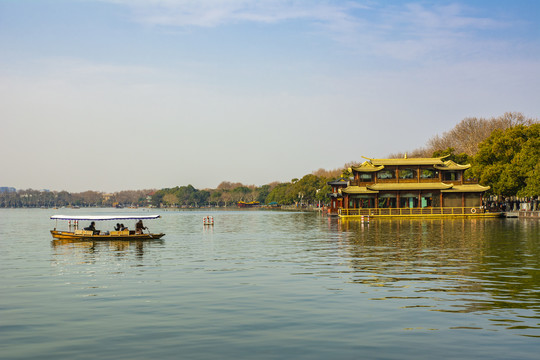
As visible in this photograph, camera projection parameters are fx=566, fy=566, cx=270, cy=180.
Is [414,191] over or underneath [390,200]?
over

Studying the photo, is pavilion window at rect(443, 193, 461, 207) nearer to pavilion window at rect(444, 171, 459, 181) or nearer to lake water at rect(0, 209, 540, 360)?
pavilion window at rect(444, 171, 459, 181)

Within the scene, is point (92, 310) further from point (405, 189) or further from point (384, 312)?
point (405, 189)

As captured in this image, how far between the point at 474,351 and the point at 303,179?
574 feet

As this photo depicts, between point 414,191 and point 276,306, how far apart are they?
78.1 m

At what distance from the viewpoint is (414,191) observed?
9231cm

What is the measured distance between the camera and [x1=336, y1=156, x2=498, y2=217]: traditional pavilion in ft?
297

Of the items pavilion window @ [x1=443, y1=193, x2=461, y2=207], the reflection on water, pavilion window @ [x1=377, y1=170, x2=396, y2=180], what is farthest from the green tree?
the reflection on water

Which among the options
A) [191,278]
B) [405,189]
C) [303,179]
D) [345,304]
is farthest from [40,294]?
[303,179]

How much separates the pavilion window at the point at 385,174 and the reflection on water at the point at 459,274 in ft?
177

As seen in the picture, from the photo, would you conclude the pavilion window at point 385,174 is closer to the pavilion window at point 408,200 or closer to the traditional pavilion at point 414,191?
the traditional pavilion at point 414,191

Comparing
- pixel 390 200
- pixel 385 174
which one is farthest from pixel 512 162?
pixel 385 174

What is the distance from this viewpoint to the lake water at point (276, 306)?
506 inches

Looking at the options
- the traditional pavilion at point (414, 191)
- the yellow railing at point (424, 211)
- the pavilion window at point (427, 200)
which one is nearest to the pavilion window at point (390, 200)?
the traditional pavilion at point (414, 191)

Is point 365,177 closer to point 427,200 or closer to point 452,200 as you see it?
point 427,200
